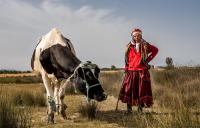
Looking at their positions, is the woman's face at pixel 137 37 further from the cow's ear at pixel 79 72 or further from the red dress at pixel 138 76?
the cow's ear at pixel 79 72

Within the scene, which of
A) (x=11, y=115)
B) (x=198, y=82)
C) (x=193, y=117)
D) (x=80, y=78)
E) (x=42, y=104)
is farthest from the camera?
(x=198, y=82)

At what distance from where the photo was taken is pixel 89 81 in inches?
351

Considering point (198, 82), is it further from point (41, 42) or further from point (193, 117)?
point (193, 117)

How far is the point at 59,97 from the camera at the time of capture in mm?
10352

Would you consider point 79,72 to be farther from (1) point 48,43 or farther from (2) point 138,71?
(2) point 138,71

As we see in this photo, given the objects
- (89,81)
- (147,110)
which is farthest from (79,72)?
(147,110)

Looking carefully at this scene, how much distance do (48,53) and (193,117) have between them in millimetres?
4578

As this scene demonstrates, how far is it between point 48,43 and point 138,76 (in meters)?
2.38

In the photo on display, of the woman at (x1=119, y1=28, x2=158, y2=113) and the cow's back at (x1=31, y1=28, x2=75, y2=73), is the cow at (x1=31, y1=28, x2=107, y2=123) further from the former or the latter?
the woman at (x1=119, y1=28, x2=158, y2=113)

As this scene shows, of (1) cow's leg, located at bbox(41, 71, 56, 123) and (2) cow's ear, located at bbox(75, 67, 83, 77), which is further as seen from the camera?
(1) cow's leg, located at bbox(41, 71, 56, 123)

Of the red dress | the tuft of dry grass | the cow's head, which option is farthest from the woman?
the cow's head

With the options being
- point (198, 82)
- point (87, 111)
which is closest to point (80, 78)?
point (87, 111)

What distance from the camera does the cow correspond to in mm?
8922

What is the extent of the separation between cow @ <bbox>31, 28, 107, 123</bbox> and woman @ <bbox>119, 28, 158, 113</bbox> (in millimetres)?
1508
